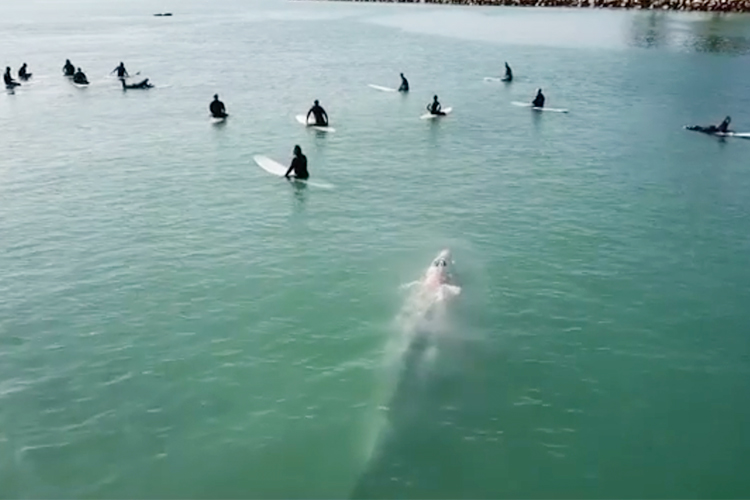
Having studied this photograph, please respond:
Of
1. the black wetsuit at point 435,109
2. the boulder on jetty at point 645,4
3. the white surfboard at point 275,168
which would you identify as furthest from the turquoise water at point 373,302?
the boulder on jetty at point 645,4

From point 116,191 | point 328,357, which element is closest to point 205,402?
point 328,357

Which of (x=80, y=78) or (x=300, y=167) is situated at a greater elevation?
(x=80, y=78)

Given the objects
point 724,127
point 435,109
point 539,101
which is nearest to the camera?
point 724,127

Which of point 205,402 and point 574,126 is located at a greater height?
point 574,126

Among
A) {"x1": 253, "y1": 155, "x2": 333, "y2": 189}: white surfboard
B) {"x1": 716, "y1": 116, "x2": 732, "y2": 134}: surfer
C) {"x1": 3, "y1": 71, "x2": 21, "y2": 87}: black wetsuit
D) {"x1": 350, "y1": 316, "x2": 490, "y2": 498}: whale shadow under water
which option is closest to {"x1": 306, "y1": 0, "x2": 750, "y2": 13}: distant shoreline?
{"x1": 716, "y1": 116, "x2": 732, "y2": 134}: surfer

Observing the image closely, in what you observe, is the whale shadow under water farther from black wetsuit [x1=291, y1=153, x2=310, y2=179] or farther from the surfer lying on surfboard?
the surfer lying on surfboard

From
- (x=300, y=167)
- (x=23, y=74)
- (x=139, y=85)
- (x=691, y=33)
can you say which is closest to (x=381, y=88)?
(x=139, y=85)

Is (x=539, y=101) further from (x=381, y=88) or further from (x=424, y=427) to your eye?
(x=424, y=427)

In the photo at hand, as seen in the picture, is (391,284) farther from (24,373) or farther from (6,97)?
(6,97)
